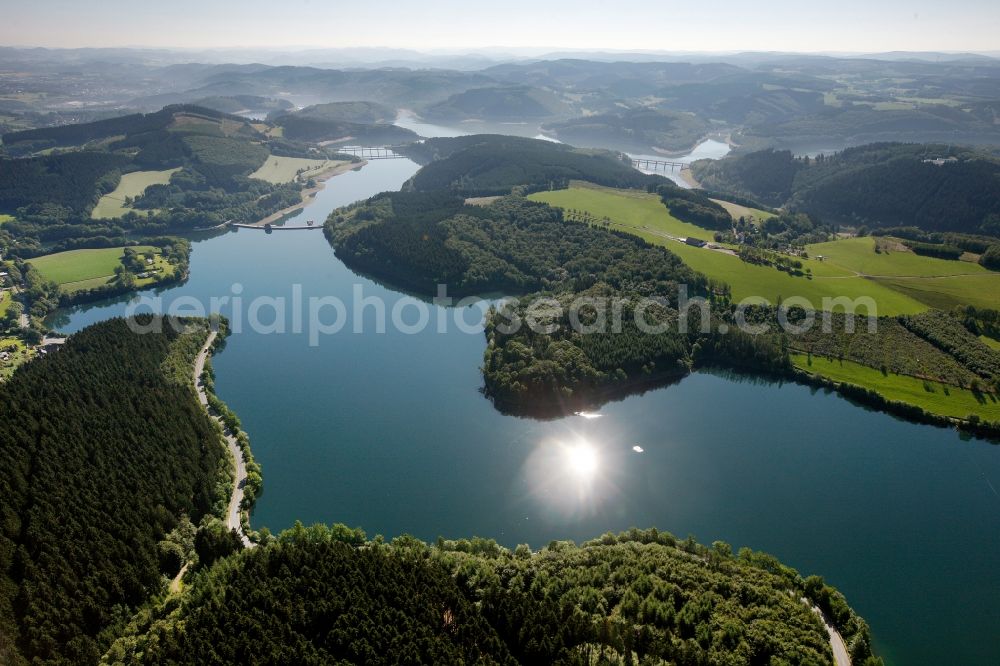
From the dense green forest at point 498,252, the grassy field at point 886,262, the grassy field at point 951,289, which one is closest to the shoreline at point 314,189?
the dense green forest at point 498,252

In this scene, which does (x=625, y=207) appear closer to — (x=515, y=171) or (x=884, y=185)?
(x=515, y=171)

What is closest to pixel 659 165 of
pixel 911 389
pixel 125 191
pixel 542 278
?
pixel 542 278

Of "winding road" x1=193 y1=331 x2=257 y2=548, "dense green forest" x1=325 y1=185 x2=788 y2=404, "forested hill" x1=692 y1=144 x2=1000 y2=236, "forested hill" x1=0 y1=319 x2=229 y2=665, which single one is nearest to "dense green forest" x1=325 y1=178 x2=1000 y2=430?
"dense green forest" x1=325 y1=185 x2=788 y2=404

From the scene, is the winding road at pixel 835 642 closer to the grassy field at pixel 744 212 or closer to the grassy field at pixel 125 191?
the grassy field at pixel 744 212

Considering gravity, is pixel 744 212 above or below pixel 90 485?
above

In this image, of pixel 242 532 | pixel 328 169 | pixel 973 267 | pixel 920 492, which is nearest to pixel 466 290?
pixel 242 532

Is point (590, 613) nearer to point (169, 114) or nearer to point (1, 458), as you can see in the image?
point (1, 458)
